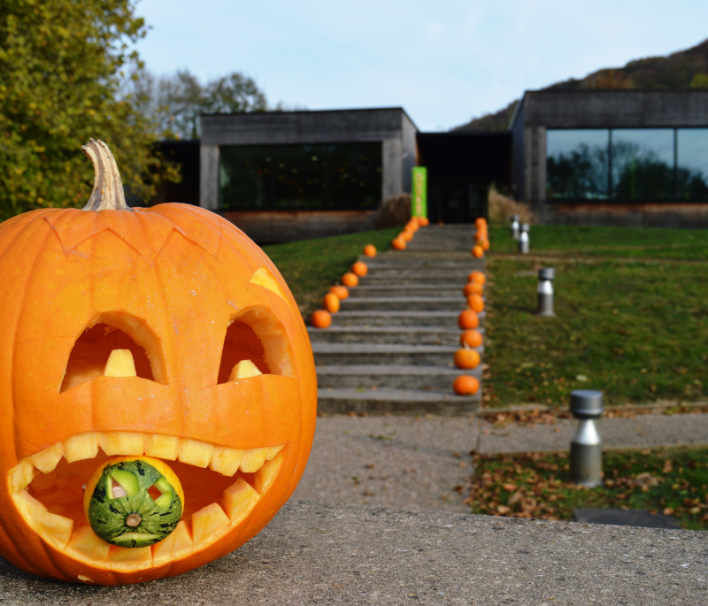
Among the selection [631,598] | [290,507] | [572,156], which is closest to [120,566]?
[290,507]

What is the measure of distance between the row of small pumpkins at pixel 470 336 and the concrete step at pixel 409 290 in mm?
389

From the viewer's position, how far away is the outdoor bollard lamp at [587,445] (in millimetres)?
5340

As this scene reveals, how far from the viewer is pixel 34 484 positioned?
2.18m

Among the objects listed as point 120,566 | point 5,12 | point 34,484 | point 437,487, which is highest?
point 5,12

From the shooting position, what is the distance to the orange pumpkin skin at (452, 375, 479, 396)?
25.4 feet

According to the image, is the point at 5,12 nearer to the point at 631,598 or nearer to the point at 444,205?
the point at 631,598

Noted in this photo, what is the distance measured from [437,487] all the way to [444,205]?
93.2 ft

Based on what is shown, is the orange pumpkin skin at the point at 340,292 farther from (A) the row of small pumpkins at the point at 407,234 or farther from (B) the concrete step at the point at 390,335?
(A) the row of small pumpkins at the point at 407,234

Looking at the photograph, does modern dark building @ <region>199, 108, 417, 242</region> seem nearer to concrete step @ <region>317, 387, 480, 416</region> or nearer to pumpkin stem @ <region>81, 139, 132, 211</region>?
concrete step @ <region>317, 387, 480, 416</region>

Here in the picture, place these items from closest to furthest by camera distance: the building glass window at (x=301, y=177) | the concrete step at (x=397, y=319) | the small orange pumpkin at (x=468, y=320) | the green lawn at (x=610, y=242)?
the small orange pumpkin at (x=468, y=320), the concrete step at (x=397, y=319), the green lawn at (x=610, y=242), the building glass window at (x=301, y=177)

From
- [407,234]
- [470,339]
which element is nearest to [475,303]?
[470,339]

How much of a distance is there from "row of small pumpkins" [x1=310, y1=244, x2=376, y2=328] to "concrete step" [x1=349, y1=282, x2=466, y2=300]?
8.5 inches

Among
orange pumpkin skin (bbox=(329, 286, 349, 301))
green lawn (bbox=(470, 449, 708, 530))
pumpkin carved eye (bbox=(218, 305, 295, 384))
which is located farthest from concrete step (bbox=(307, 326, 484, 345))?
pumpkin carved eye (bbox=(218, 305, 295, 384))

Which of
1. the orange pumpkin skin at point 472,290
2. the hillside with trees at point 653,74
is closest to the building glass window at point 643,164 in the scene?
the orange pumpkin skin at point 472,290
